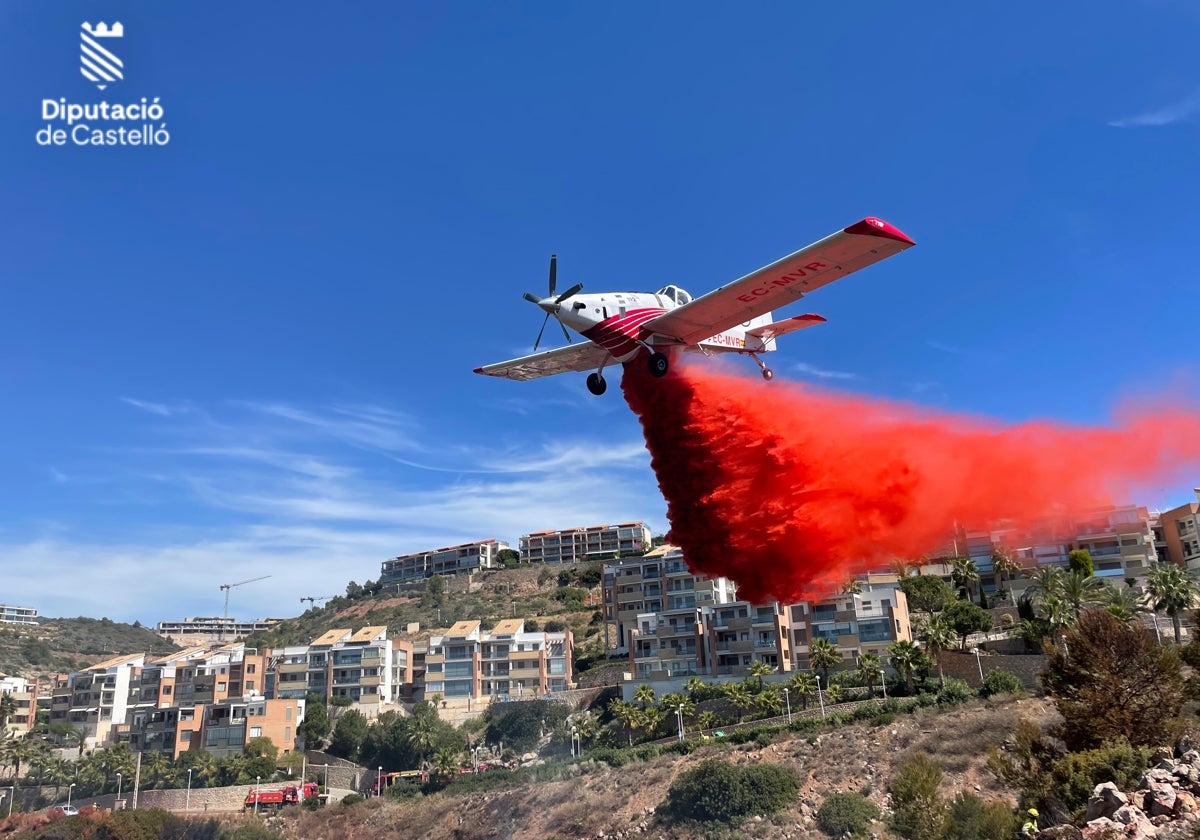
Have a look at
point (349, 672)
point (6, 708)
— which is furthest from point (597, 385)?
point (6, 708)

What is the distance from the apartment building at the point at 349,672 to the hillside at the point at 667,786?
27089mm

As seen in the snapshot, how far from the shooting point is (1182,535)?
104438mm

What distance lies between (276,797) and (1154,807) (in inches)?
3287

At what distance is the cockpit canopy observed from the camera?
3020cm

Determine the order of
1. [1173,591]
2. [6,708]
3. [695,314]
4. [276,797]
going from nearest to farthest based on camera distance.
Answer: [695,314] → [1173,591] → [276,797] → [6,708]

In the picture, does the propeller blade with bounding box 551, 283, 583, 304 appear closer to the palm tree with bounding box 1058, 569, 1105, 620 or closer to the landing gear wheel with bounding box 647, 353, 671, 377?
the landing gear wheel with bounding box 647, 353, 671, 377

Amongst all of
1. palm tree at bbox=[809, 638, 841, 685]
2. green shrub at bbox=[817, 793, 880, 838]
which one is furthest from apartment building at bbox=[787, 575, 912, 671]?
green shrub at bbox=[817, 793, 880, 838]

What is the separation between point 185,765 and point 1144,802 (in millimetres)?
98203

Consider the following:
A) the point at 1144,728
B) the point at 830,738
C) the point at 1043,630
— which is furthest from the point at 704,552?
the point at 1043,630

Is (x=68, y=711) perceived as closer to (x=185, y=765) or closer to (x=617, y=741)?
(x=185, y=765)

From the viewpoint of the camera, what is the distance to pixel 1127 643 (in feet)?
128

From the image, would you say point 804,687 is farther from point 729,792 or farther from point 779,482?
point 779,482

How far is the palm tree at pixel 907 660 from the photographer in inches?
2771

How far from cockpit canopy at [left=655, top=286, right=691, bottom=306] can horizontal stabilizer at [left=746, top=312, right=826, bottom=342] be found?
4.60 metres
